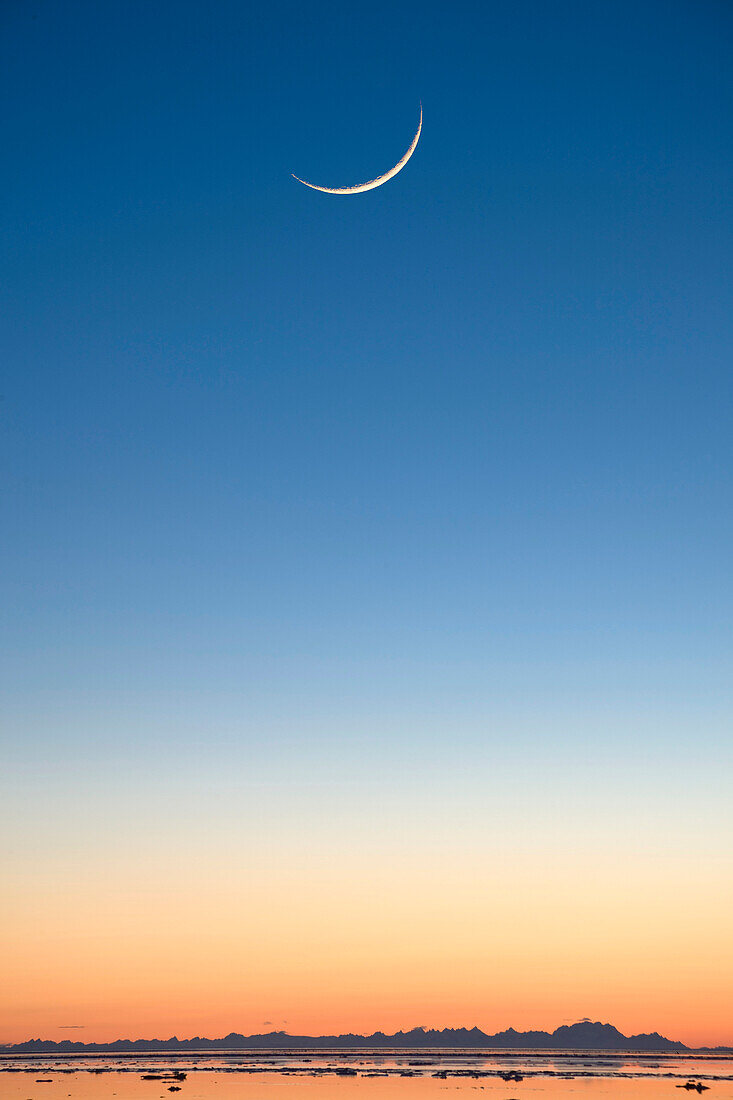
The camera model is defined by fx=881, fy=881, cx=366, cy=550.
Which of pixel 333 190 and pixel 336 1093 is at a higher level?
pixel 333 190

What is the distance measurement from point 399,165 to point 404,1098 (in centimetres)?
6561

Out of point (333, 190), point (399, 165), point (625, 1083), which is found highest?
point (399, 165)

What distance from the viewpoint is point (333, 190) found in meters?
34.6

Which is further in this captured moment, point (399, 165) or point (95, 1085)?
point (95, 1085)

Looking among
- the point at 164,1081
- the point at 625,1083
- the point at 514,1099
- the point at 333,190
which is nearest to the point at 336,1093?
the point at 514,1099

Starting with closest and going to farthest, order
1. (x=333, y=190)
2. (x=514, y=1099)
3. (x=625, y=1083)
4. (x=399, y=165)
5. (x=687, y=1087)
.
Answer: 1. (x=333, y=190)
2. (x=399, y=165)
3. (x=514, y=1099)
4. (x=687, y=1087)
5. (x=625, y=1083)

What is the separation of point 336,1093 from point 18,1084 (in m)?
32.3

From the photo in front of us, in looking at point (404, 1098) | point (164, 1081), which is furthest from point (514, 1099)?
point (164, 1081)

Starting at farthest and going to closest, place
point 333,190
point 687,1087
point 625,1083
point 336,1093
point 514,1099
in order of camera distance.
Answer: point 625,1083, point 687,1087, point 336,1093, point 514,1099, point 333,190

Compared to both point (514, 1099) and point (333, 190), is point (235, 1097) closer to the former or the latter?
point (514, 1099)

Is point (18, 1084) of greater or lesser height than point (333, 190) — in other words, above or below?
below

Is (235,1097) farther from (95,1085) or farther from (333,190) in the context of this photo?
(333,190)

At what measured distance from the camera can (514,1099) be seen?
64.6m

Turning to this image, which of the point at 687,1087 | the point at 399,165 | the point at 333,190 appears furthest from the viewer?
the point at 687,1087
